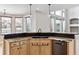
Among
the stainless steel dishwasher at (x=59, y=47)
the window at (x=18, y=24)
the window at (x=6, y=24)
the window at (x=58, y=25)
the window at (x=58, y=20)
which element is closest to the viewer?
the window at (x=6, y=24)

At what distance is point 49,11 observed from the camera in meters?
5.26

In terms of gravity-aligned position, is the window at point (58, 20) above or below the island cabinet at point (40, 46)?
above

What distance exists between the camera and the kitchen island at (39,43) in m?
4.21

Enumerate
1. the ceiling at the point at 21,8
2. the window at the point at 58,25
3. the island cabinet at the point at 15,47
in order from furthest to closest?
the window at the point at 58,25 < the ceiling at the point at 21,8 < the island cabinet at the point at 15,47

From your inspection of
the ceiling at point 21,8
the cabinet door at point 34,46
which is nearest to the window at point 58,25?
the ceiling at point 21,8

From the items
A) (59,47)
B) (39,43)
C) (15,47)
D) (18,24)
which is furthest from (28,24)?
(59,47)

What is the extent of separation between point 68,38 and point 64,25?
1.32m

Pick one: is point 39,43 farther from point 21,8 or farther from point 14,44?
point 21,8

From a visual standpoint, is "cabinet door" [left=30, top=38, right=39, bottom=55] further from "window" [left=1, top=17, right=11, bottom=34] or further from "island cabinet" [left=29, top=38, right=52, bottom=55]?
"window" [left=1, top=17, right=11, bottom=34]

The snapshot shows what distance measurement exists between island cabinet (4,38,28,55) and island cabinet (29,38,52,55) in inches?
8.9

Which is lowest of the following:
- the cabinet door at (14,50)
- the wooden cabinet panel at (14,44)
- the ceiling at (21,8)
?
the cabinet door at (14,50)

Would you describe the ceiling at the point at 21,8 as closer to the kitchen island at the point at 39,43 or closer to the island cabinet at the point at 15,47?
the kitchen island at the point at 39,43

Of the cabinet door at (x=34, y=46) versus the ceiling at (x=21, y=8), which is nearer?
the ceiling at (x=21, y=8)

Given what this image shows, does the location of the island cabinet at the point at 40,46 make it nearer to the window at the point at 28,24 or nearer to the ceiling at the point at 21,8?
the window at the point at 28,24
